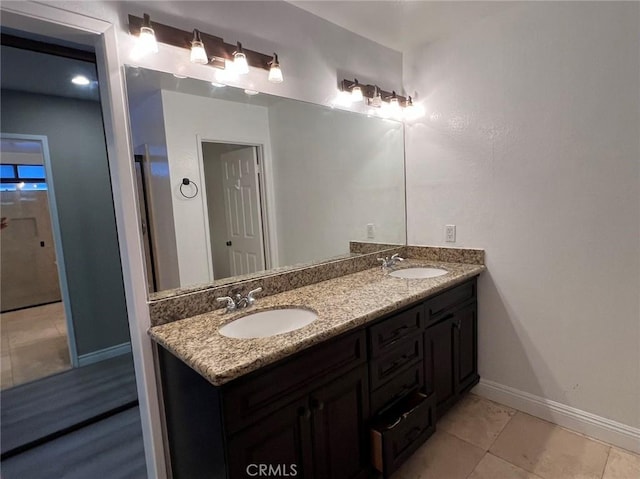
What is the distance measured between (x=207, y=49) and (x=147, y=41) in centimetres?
25

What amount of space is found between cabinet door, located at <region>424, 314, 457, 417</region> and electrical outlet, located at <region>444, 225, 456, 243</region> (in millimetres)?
557

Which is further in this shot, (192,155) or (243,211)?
(243,211)

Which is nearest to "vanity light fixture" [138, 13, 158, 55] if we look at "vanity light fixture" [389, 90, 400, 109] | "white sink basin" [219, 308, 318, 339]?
"white sink basin" [219, 308, 318, 339]

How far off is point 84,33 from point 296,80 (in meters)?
0.93

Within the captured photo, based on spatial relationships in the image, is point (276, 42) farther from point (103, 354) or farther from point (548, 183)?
point (103, 354)

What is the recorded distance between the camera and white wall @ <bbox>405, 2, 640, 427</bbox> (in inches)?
64.3

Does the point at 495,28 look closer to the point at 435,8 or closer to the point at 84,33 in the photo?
Answer: the point at 435,8

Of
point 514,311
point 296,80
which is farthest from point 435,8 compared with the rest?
point 514,311

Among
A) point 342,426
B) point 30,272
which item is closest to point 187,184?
point 342,426

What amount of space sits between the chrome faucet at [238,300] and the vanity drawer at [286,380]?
17.7 inches

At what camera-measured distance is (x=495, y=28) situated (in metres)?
1.93

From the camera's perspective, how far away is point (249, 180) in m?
1.82

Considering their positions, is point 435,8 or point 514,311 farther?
point 514,311

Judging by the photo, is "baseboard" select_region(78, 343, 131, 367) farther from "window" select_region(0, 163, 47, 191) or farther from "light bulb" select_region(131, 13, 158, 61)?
"light bulb" select_region(131, 13, 158, 61)
